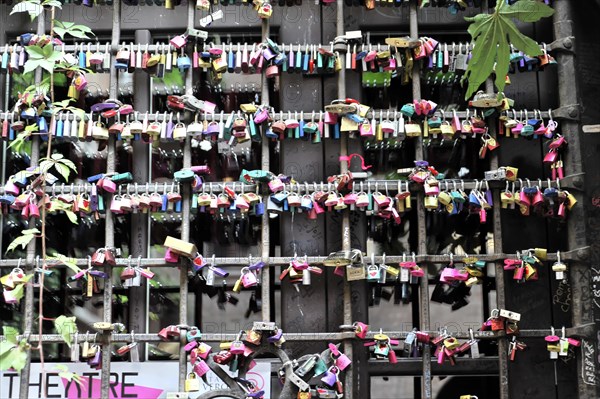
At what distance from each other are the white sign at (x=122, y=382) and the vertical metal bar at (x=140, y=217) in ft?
0.80

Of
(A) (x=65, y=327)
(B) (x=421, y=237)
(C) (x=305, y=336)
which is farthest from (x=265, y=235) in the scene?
(A) (x=65, y=327)

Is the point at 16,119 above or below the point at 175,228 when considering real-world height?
above

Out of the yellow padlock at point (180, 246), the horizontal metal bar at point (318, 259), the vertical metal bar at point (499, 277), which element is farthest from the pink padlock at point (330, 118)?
the yellow padlock at point (180, 246)

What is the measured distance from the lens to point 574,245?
27.4ft

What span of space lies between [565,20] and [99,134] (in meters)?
4.26

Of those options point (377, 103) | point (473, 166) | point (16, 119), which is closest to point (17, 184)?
point (16, 119)

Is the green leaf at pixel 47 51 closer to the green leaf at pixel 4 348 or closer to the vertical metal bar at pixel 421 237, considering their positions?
the green leaf at pixel 4 348

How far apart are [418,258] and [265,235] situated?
132 cm

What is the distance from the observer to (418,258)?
823 centimetres

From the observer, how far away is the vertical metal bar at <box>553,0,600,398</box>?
8.21 m

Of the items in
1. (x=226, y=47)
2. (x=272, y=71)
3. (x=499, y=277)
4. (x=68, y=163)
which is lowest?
(x=499, y=277)

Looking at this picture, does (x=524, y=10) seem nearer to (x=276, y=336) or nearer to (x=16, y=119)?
(x=276, y=336)

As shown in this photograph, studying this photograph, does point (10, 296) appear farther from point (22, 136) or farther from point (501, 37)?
point (501, 37)

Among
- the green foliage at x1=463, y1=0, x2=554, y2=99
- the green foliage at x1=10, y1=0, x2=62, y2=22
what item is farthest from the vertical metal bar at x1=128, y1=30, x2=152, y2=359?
the green foliage at x1=463, y1=0, x2=554, y2=99
